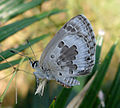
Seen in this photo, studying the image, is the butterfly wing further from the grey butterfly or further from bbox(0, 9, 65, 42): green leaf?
bbox(0, 9, 65, 42): green leaf

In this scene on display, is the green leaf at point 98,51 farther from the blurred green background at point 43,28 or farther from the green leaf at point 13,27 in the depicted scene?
the green leaf at point 13,27

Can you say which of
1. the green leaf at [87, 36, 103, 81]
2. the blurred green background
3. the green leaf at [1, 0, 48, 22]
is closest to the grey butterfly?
the green leaf at [87, 36, 103, 81]

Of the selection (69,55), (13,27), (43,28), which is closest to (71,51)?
(69,55)

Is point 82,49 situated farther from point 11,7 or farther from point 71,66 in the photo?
point 11,7

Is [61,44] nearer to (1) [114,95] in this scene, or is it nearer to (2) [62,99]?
(2) [62,99]

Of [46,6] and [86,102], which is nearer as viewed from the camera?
[86,102]

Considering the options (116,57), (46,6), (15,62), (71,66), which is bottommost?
(116,57)

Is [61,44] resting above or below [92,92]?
above

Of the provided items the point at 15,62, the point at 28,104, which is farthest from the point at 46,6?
the point at 15,62
